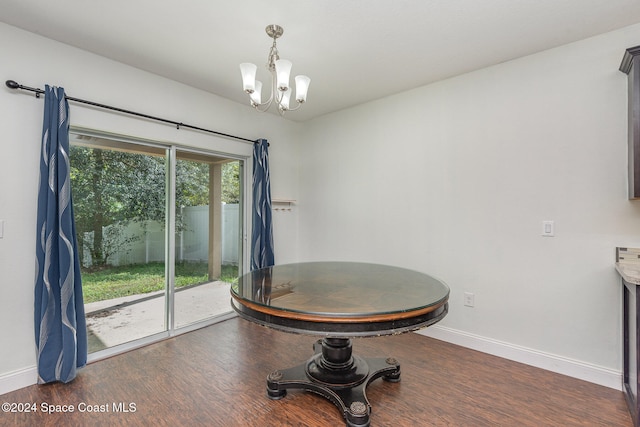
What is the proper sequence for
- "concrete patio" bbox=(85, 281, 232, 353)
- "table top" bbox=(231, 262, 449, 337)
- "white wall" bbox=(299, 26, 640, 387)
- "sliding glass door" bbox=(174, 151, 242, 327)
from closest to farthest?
"table top" bbox=(231, 262, 449, 337) → "white wall" bbox=(299, 26, 640, 387) → "concrete patio" bbox=(85, 281, 232, 353) → "sliding glass door" bbox=(174, 151, 242, 327)

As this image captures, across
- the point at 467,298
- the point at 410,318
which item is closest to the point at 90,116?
the point at 410,318

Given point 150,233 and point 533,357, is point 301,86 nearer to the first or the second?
point 150,233

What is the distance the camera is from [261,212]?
359 centimetres

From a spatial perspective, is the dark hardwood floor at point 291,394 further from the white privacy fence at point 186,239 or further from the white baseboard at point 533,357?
the white privacy fence at point 186,239

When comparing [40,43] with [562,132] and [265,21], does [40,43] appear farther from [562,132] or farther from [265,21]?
[562,132]

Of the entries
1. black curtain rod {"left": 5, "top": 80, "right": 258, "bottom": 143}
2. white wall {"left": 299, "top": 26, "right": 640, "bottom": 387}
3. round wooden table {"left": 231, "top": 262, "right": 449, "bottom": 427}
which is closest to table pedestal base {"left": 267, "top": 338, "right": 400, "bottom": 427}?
round wooden table {"left": 231, "top": 262, "right": 449, "bottom": 427}

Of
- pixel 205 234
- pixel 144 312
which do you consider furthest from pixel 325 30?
pixel 144 312

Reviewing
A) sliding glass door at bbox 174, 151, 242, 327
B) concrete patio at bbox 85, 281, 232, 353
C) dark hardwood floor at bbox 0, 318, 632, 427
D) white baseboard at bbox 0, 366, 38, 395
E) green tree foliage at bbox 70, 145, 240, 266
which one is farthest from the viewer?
sliding glass door at bbox 174, 151, 242, 327

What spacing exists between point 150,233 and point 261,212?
3.86ft

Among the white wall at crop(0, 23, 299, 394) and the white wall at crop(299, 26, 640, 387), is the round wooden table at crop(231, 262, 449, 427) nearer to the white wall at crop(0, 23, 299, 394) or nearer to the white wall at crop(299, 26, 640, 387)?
the white wall at crop(299, 26, 640, 387)

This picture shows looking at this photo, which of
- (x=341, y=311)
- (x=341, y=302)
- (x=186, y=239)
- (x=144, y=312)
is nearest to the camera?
(x=341, y=311)

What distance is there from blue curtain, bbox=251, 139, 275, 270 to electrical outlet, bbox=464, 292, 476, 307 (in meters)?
2.12

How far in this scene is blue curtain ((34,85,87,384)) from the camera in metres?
2.11

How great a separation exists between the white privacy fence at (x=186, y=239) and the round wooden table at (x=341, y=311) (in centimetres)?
126
